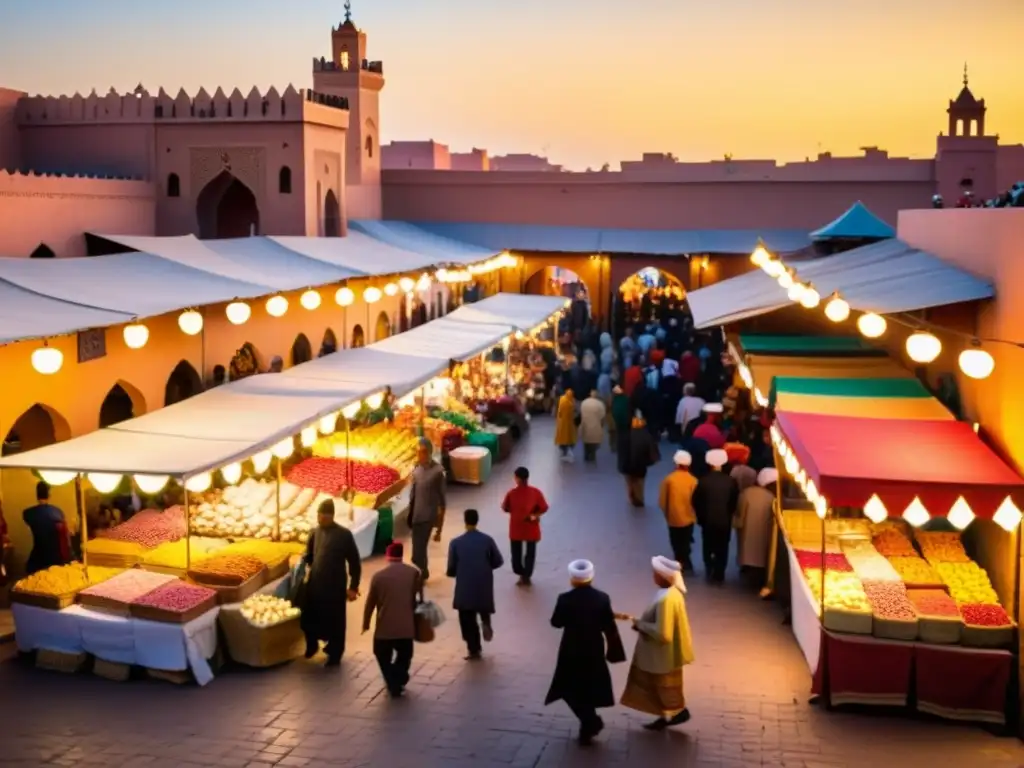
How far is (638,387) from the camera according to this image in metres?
15.8

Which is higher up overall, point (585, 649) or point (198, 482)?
point (198, 482)

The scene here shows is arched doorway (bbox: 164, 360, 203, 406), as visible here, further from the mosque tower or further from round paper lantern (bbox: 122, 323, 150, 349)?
the mosque tower

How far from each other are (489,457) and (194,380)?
3.80 metres

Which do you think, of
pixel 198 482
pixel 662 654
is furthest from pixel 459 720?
pixel 198 482

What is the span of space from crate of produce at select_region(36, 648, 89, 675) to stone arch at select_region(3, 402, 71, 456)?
9.11 feet

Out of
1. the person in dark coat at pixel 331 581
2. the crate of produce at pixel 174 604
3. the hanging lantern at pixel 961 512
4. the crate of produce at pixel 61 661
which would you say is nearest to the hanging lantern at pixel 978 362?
the hanging lantern at pixel 961 512

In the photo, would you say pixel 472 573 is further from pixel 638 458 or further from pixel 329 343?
pixel 329 343

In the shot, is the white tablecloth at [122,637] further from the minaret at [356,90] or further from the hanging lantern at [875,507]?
the minaret at [356,90]

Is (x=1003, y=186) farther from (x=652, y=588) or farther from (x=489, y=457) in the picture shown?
(x=652, y=588)

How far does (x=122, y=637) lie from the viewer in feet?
26.2

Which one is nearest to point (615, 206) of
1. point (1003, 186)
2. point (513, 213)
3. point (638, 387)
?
point (513, 213)

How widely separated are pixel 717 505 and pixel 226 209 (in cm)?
1483

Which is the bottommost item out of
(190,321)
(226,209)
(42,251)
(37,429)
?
(37,429)

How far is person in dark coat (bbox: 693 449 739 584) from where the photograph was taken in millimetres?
10211
